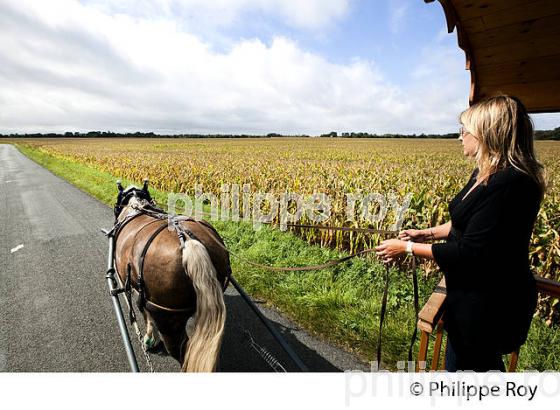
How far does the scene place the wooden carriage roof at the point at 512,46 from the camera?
1.90 meters

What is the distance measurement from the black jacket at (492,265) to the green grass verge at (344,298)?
5.67 feet

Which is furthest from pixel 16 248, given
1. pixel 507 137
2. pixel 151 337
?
pixel 507 137

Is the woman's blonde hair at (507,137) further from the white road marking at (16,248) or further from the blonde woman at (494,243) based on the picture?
the white road marking at (16,248)

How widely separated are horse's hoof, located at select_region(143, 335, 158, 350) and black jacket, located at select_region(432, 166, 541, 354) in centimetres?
319

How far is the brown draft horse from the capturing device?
2531 mm

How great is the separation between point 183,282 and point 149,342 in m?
1.51

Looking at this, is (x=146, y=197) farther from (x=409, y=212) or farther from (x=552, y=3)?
(x=409, y=212)

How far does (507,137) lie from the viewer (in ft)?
5.63

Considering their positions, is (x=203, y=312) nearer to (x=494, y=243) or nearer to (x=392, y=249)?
(x=392, y=249)

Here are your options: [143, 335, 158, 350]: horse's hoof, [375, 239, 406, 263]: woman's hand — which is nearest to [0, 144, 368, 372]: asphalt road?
[143, 335, 158, 350]: horse's hoof

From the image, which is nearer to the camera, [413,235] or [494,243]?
[494,243]

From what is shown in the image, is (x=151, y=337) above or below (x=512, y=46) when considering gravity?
below

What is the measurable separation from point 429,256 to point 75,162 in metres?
31.2

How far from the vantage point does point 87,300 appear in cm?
463
